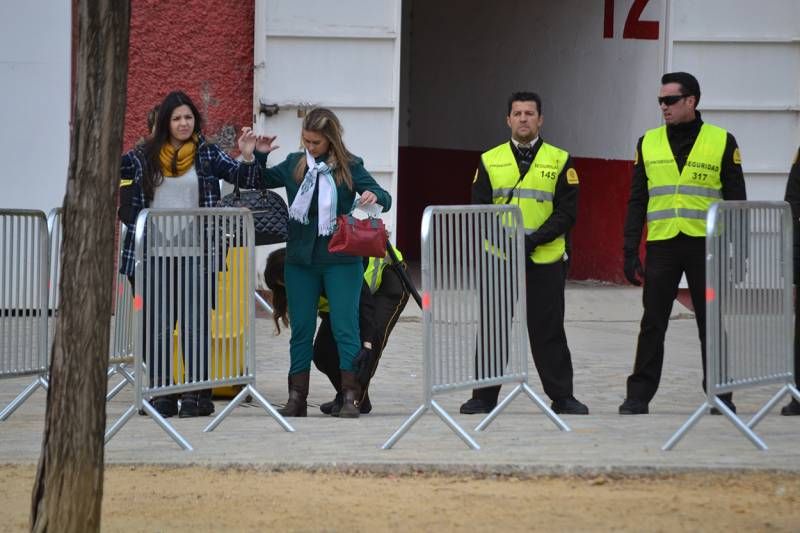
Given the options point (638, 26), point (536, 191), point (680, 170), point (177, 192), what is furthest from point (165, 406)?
point (638, 26)

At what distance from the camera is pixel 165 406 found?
8.68 m

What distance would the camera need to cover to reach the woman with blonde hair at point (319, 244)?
27.7ft

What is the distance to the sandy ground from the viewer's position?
625 centimetres

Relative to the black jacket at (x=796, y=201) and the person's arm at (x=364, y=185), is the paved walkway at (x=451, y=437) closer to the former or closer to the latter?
the black jacket at (x=796, y=201)

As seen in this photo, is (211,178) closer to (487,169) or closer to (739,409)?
(487,169)

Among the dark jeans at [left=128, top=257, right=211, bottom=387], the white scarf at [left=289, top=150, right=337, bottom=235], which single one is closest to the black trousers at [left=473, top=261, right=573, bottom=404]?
the white scarf at [left=289, top=150, right=337, bottom=235]

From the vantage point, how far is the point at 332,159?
8547 mm

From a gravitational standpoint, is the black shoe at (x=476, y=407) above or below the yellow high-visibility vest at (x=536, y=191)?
below

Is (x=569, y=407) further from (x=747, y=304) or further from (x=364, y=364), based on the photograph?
(x=747, y=304)

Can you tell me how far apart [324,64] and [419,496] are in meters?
6.86

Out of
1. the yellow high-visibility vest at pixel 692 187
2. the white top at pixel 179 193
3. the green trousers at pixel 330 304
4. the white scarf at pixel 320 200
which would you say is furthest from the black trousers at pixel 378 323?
the yellow high-visibility vest at pixel 692 187

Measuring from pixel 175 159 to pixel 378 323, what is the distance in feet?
4.83

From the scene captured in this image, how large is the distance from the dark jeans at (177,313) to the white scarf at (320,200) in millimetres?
683

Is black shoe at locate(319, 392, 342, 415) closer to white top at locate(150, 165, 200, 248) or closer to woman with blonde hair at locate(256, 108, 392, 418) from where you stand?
woman with blonde hair at locate(256, 108, 392, 418)
